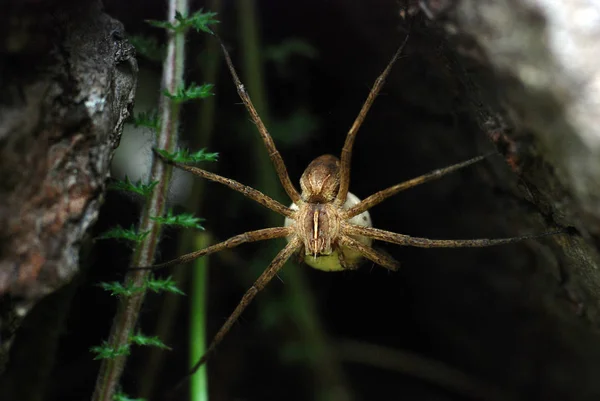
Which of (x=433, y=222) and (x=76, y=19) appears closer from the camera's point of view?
(x=76, y=19)

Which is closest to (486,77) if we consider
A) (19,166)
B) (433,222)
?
(19,166)

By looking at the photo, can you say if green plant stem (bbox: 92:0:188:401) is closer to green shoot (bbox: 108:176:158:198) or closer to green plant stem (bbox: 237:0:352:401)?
green shoot (bbox: 108:176:158:198)

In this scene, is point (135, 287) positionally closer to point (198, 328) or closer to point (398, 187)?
point (198, 328)

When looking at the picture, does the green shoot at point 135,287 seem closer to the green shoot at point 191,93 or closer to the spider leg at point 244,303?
the spider leg at point 244,303

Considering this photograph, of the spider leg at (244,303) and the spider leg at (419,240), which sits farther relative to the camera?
the spider leg at (244,303)

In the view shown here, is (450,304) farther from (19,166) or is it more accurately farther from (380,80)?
(19,166)

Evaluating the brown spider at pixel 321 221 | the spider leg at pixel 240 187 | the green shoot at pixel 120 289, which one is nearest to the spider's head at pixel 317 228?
the brown spider at pixel 321 221

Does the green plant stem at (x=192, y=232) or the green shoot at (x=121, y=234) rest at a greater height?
Result: the green plant stem at (x=192, y=232)
